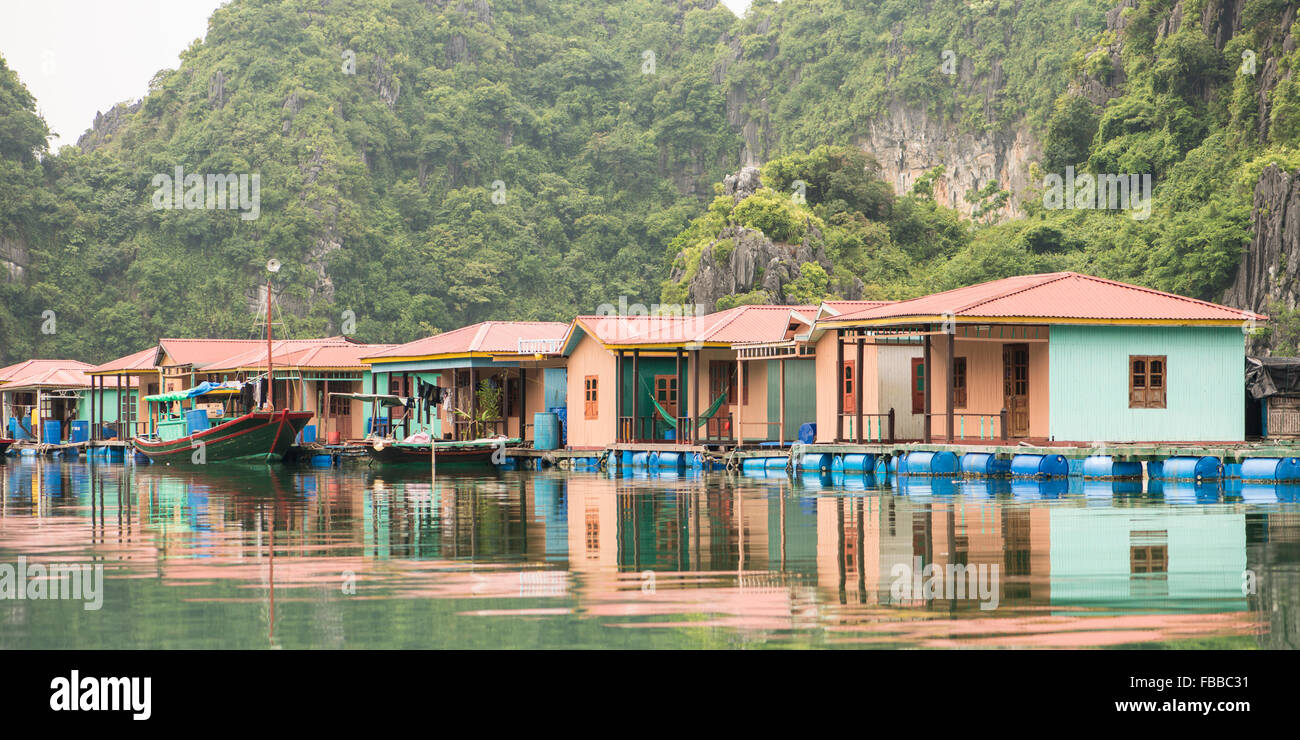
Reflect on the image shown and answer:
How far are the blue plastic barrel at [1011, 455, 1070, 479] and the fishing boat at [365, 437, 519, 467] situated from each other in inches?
621

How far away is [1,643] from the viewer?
354 inches

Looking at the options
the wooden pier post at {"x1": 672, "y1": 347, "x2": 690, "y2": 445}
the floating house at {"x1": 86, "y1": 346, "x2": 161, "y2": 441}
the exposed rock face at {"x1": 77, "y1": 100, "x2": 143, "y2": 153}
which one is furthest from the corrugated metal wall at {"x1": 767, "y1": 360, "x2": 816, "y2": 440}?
the exposed rock face at {"x1": 77, "y1": 100, "x2": 143, "y2": 153}

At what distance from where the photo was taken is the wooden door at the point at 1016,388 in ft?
98.9

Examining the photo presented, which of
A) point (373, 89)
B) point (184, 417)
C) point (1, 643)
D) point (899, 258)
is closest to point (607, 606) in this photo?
point (1, 643)

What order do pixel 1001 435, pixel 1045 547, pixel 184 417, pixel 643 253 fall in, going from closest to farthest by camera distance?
pixel 1045 547
pixel 1001 435
pixel 184 417
pixel 643 253

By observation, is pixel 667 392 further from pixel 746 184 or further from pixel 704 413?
pixel 746 184

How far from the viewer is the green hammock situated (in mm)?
35000

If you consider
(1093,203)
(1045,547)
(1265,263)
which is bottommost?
(1045,547)

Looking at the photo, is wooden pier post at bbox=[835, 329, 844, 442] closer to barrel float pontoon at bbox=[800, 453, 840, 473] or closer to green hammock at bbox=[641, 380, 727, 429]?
barrel float pontoon at bbox=[800, 453, 840, 473]

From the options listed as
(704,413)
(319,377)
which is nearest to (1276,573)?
(704,413)

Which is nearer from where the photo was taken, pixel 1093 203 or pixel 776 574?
pixel 776 574

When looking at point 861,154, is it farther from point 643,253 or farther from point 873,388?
point 873,388

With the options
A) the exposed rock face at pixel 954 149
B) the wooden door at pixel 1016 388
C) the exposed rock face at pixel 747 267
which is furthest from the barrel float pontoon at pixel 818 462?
the exposed rock face at pixel 954 149
